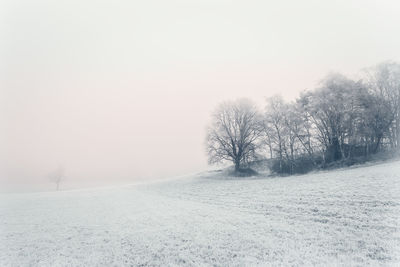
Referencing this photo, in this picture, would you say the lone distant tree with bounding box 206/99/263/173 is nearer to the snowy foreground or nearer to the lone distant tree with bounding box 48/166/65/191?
the snowy foreground

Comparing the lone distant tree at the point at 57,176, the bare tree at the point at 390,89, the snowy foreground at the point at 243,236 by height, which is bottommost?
the snowy foreground at the point at 243,236

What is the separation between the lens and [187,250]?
282 inches

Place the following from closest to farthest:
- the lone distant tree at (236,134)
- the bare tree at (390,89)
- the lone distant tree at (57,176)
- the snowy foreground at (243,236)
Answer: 1. the snowy foreground at (243,236)
2. the bare tree at (390,89)
3. the lone distant tree at (236,134)
4. the lone distant tree at (57,176)

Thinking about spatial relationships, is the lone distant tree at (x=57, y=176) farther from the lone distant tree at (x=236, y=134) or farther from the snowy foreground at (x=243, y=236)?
the snowy foreground at (x=243, y=236)

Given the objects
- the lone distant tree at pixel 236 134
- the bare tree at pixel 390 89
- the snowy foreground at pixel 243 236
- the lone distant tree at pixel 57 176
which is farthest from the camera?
the lone distant tree at pixel 57 176

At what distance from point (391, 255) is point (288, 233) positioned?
298 cm

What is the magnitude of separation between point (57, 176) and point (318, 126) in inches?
2744

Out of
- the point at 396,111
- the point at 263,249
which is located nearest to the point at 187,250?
the point at 263,249

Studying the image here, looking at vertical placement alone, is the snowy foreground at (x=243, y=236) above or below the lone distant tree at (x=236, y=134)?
below

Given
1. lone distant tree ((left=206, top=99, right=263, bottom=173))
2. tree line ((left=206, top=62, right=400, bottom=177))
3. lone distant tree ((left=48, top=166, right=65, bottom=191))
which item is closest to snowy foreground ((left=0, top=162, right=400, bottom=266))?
tree line ((left=206, top=62, right=400, bottom=177))

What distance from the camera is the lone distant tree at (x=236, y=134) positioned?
36938 mm

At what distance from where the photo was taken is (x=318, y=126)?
30688mm

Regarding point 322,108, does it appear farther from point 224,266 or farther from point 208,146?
point 224,266

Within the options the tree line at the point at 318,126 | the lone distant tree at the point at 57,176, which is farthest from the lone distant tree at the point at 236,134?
the lone distant tree at the point at 57,176
